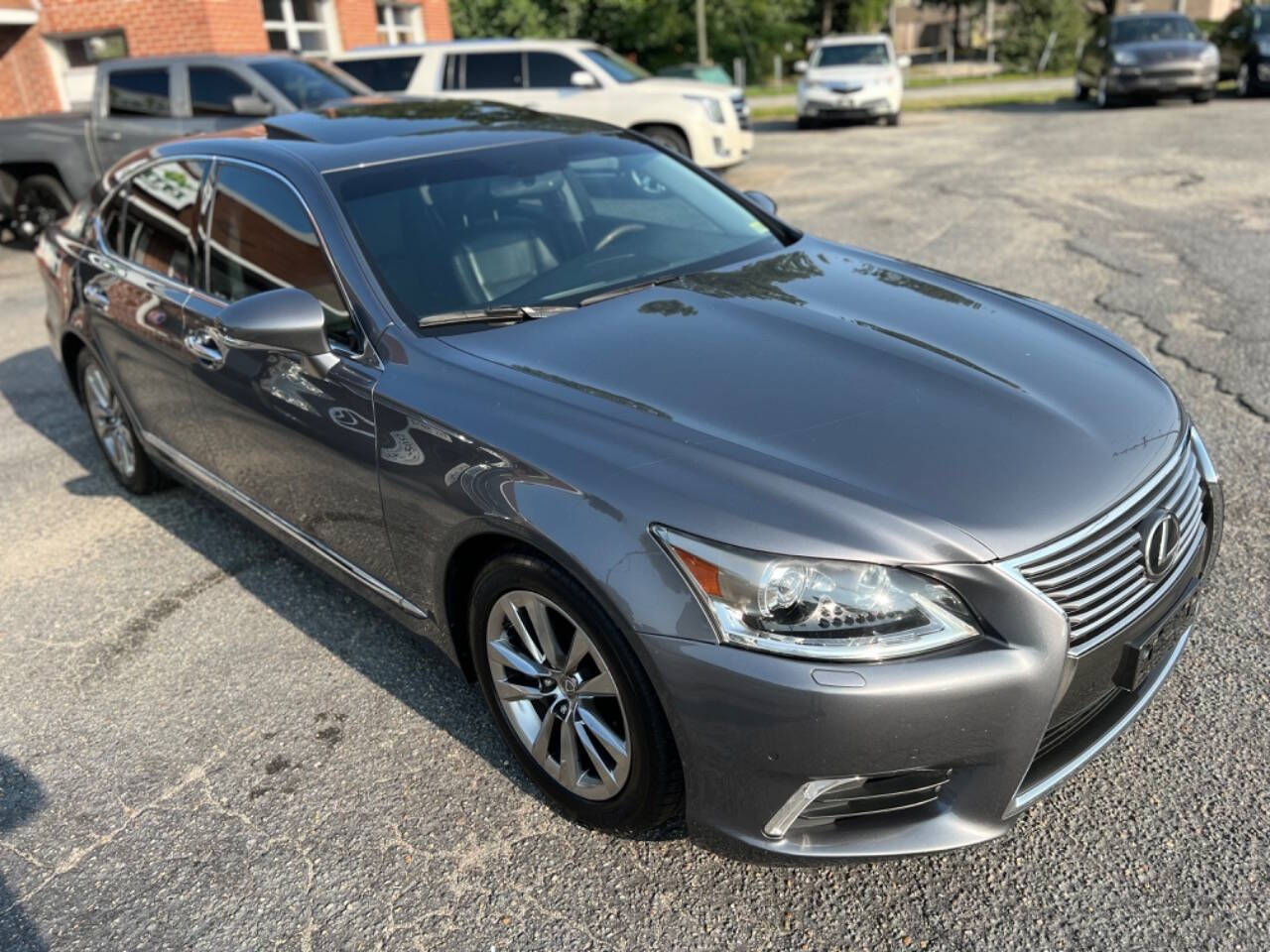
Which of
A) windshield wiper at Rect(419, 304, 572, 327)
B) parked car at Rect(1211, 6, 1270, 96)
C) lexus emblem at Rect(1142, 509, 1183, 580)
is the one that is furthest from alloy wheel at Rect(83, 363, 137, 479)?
parked car at Rect(1211, 6, 1270, 96)

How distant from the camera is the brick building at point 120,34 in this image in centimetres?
1400

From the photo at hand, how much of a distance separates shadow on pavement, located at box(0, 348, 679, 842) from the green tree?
34.7 m

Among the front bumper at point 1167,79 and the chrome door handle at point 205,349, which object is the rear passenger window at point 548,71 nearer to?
the chrome door handle at point 205,349

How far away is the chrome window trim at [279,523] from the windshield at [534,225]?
2.61 feet

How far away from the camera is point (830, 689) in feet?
6.61

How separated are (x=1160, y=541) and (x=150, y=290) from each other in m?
3.55

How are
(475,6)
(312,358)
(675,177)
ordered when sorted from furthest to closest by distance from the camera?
(475,6) → (675,177) → (312,358)

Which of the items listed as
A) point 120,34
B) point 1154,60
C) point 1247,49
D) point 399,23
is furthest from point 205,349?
point 1247,49

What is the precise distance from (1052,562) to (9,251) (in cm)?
1234

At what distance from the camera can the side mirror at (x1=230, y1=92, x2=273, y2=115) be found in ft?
30.5

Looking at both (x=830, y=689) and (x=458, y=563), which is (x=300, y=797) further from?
(x=830, y=689)

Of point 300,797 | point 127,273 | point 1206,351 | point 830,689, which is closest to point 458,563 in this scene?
point 300,797

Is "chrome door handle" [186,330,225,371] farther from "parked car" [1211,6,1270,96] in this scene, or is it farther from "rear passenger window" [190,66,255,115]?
"parked car" [1211,6,1270,96]

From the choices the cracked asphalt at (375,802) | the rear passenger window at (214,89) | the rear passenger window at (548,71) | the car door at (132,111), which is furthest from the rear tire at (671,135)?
the cracked asphalt at (375,802)
